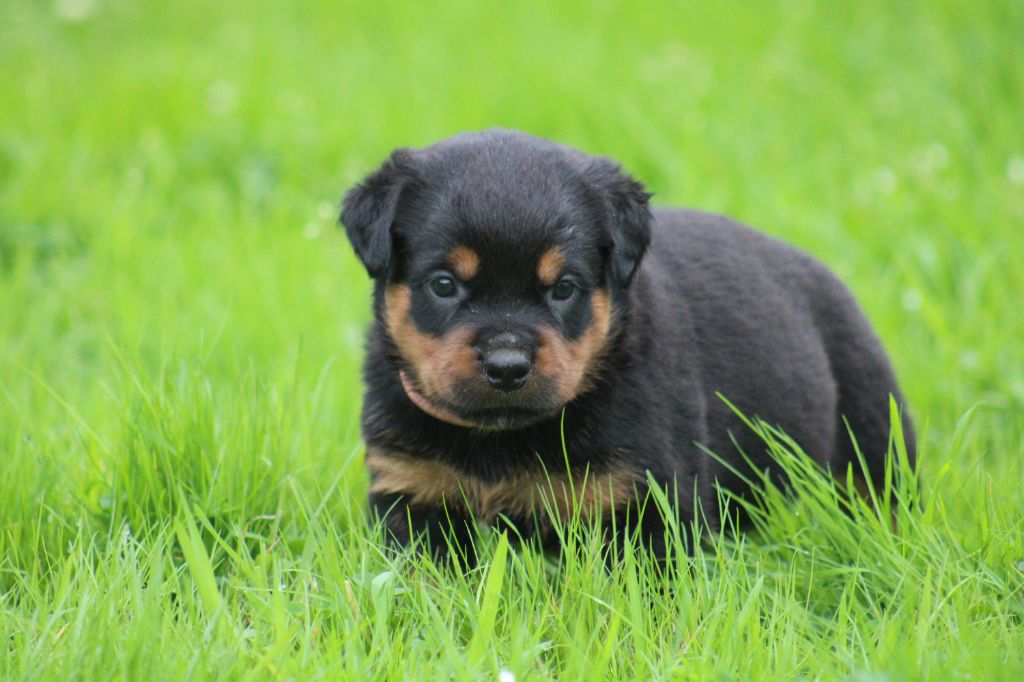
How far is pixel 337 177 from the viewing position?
694 cm

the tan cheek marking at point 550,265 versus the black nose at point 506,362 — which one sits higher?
the tan cheek marking at point 550,265

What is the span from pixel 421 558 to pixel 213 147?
455cm

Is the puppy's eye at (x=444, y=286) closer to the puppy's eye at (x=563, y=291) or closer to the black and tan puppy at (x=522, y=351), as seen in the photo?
the black and tan puppy at (x=522, y=351)

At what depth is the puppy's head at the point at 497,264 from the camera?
2.99 meters

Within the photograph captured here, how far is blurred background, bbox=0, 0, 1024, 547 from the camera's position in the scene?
3.63 metres

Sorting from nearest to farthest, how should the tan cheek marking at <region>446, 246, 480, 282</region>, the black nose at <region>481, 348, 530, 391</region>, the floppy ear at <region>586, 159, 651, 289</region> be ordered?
1. the black nose at <region>481, 348, 530, 391</region>
2. the tan cheek marking at <region>446, 246, 480, 282</region>
3. the floppy ear at <region>586, 159, 651, 289</region>

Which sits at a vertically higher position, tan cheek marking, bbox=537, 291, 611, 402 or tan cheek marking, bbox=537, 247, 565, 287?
tan cheek marking, bbox=537, 247, 565, 287

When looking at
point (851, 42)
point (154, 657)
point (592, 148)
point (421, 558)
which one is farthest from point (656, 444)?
point (851, 42)

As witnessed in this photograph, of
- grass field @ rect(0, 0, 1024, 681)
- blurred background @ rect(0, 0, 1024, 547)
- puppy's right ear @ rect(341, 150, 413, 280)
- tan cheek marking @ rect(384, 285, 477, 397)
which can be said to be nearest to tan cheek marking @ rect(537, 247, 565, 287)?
tan cheek marking @ rect(384, 285, 477, 397)

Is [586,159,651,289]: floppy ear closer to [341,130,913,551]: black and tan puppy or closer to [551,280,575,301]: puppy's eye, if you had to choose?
[341,130,913,551]: black and tan puppy

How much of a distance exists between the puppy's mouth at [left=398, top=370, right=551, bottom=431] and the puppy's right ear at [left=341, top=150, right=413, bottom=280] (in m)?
0.40

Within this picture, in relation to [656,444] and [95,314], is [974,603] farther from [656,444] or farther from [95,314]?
[95,314]

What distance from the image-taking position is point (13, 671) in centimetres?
246

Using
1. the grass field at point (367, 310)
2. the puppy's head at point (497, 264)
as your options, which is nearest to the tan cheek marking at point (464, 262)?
the puppy's head at point (497, 264)
